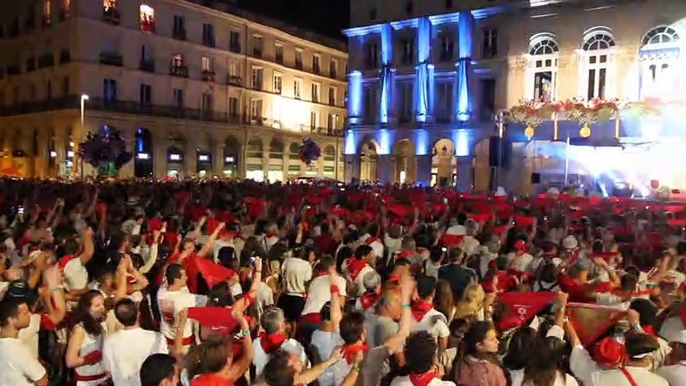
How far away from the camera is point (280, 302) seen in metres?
9.15

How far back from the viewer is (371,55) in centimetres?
5234

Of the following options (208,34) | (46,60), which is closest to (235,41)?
(208,34)

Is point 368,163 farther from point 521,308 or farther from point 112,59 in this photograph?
point 521,308

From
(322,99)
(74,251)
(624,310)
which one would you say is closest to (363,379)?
(624,310)

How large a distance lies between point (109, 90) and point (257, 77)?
15.9 metres

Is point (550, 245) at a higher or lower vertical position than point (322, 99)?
lower

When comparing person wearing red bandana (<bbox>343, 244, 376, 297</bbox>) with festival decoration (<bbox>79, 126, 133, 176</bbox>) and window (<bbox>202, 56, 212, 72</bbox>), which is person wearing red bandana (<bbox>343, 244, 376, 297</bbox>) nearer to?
festival decoration (<bbox>79, 126, 133, 176</bbox>)

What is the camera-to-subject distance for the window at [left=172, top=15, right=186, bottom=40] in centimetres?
5762

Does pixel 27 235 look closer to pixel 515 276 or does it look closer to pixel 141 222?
pixel 141 222

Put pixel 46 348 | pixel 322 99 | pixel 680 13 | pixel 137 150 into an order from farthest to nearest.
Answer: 1. pixel 322 99
2. pixel 137 150
3. pixel 680 13
4. pixel 46 348

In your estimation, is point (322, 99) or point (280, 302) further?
point (322, 99)

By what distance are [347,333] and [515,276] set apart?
367cm

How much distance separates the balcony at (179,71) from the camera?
5762 cm

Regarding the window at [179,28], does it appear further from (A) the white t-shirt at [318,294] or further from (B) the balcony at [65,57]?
(A) the white t-shirt at [318,294]
